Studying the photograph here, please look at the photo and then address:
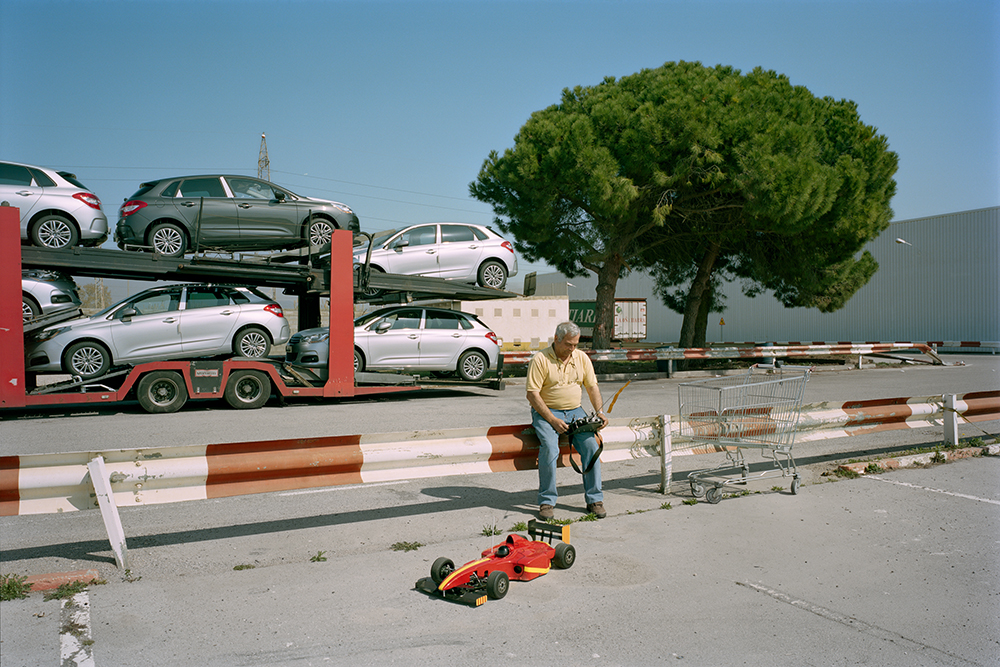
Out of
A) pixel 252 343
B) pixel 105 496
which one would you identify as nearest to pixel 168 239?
pixel 252 343

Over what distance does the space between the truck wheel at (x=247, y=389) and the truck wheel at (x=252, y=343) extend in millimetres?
504

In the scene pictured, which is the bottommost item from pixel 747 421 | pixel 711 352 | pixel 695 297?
pixel 747 421

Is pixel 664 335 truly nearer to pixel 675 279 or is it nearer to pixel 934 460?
pixel 675 279

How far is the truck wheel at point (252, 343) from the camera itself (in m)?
13.4

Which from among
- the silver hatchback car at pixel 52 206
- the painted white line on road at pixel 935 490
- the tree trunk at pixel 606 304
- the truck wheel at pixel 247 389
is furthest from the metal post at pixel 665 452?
the tree trunk at pixel 606 304

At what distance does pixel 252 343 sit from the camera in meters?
13.5

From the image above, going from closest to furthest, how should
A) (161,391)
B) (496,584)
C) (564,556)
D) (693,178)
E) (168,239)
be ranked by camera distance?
1. (496,584)
2. (564,556)
3. (168,239)
4. (161,391)
5. (693,178)

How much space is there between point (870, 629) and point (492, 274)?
11.3 metres

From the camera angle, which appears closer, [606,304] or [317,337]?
[317,337]

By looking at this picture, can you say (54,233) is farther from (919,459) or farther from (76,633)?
(919,459)

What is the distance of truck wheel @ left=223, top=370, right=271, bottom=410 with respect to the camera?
13055mm

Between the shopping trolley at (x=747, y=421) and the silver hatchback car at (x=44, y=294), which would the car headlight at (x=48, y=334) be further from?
the shopping trolley at (x=747, y=421)

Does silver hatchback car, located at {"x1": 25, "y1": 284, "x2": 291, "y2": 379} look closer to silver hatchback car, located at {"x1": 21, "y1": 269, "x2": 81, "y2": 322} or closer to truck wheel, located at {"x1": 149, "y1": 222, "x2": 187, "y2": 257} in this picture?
silver hatchback car, located at {"x1": 21, "y1": 269, "x2": 81, "y2": 322}

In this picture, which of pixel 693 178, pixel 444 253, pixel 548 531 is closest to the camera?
pixel 548 531
